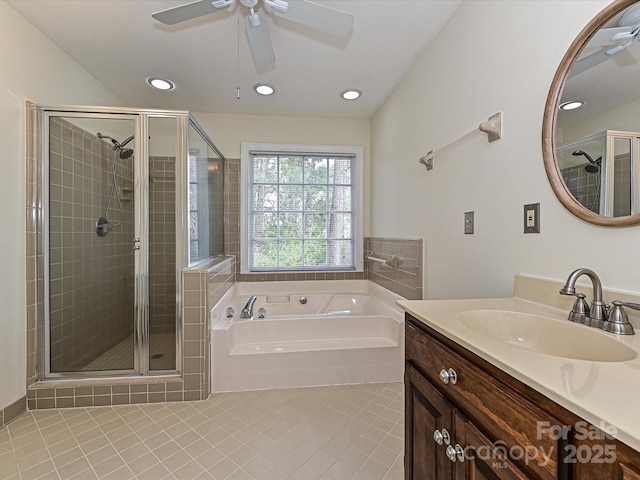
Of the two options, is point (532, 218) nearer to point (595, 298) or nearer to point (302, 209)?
point (595, 298)

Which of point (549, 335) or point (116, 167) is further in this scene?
point (116, 167)

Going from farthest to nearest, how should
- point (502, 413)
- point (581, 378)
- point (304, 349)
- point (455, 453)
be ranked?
1. point (304, 349)
2. point (455, 453)
3. point (502, 413)
4. point (581, 378)

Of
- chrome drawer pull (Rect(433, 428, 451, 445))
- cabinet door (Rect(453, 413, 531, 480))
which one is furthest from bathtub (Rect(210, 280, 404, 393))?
cabinet door (Rect(453, 413, 531, 480))

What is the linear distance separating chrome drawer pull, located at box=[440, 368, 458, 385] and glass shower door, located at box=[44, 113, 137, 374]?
203 cm

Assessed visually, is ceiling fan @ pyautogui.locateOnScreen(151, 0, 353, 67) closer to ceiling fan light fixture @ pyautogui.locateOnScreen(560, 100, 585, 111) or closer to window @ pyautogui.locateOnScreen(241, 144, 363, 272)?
ceiling fan light fixture @ pyautogui.locateOnScreen(560, 100, 585, 111)

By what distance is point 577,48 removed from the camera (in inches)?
41.9

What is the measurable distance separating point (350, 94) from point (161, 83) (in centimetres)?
165

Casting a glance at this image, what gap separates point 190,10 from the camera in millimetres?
1568

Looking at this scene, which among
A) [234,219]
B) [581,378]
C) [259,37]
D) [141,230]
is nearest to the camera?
[581,378]

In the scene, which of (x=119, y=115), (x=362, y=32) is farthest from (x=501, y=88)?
(x=119, y=115)

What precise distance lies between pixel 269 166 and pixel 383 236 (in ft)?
4.83

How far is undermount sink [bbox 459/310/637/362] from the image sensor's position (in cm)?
79

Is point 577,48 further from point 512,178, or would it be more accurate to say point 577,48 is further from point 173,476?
point 173,476

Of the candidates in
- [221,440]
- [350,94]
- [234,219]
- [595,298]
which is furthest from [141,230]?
[595,298]
